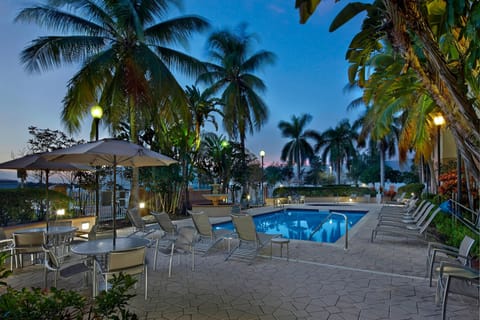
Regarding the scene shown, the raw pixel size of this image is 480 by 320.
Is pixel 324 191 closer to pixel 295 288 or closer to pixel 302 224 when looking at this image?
pixel 302 224

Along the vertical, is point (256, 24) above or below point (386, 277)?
above

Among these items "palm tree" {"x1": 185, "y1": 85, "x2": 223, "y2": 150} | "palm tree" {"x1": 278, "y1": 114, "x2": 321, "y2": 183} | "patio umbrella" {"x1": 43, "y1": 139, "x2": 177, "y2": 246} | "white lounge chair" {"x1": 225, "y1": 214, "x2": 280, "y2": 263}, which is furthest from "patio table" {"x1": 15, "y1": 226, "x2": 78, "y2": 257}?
"palm tree" {"x1": 278, "y1": 114, "x2": 321, "y2": 183}

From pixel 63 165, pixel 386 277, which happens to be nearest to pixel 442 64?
pixel 386 277

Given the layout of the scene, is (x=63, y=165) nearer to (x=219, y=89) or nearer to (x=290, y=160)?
(x=219, y=89)

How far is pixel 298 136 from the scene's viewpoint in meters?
32.9

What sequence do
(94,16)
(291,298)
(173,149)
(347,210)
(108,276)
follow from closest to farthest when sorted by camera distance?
(108,276) → (291,298) → (94,16) → (173,149) → (347,210)

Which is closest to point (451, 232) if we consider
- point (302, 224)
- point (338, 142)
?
point (302, 224)

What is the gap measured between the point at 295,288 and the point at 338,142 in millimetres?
30413

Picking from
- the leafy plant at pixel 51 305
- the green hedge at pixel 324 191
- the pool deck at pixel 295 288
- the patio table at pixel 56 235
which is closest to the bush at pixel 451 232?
the pool deck at pixel 295 288

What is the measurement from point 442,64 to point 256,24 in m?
18.4

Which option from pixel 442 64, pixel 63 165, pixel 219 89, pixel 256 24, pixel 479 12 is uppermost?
pixel 256 24

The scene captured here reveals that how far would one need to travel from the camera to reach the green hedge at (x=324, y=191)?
2362 cm

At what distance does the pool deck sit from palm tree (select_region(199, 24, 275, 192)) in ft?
38.9

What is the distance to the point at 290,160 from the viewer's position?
33.4 m
